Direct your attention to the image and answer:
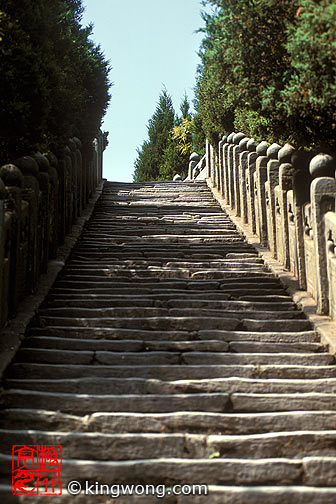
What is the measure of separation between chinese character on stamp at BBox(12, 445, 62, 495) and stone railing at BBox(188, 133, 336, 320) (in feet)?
10.1

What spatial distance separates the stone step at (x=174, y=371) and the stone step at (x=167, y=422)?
0.57 m

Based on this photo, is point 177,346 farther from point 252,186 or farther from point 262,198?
point 252,186

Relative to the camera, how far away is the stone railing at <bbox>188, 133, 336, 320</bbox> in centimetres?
555

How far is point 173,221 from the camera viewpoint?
1002 cm

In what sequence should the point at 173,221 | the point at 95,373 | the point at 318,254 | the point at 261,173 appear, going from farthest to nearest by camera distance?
the point at 173,221, the point at 261,173, the point at 318,254, the point at 95,373

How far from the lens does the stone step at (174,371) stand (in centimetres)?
473

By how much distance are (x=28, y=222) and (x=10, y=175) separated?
1.96 ft

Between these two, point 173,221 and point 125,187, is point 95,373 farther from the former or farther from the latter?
point 125,187

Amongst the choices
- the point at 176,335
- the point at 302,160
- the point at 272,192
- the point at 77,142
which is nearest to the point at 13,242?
the point at 176,335

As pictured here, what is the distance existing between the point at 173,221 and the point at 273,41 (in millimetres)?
4605

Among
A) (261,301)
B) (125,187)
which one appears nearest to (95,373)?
(261,301)

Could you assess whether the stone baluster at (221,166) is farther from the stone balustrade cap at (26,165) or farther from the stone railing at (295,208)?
the stone balustrade cap at (26,165)

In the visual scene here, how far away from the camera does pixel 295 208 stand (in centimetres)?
651

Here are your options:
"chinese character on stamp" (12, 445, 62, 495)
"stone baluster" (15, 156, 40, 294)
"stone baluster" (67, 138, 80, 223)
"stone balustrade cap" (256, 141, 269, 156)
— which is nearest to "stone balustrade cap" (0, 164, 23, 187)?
"stone baluster" (15, 156, 40, 294)
